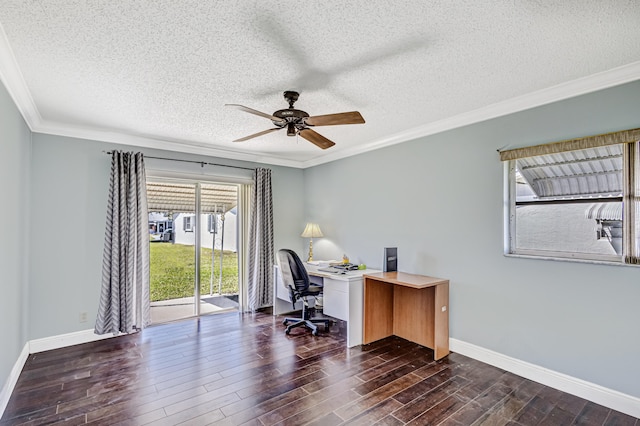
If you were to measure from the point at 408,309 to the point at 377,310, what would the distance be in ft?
1.16

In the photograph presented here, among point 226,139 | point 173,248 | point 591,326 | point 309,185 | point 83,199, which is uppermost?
point 226,139

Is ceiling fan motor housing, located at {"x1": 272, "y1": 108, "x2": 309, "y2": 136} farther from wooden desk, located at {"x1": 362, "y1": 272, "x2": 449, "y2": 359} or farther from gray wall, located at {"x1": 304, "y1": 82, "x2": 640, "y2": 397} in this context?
wooden desk, located at {"x1": 362, "y1": 272, "x2": 449, "y2": 359}

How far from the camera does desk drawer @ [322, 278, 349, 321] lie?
138 inches

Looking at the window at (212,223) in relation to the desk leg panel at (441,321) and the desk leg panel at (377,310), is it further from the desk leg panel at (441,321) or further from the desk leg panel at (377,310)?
the desk leg panel at (441,321)

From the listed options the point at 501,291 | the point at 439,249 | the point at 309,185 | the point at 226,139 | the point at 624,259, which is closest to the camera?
the point at 624,259

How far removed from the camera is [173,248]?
4.52m

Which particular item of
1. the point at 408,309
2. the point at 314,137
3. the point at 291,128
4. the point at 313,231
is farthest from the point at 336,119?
the point at 313,231

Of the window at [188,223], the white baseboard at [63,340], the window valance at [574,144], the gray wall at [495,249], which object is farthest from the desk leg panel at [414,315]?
the white baseboard at [63,340]

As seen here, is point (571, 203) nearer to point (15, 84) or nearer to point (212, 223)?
point (212, 223)

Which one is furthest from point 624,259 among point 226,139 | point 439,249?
point 226,139

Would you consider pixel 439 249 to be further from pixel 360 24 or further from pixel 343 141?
pixel 360 24

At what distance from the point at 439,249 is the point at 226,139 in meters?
2.92

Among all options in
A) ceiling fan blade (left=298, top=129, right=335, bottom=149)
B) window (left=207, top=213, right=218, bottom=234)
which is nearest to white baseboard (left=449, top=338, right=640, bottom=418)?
ceiling fan blade (left=298, top=129, right=335, bottom=149)

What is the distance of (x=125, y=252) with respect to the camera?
382cm
